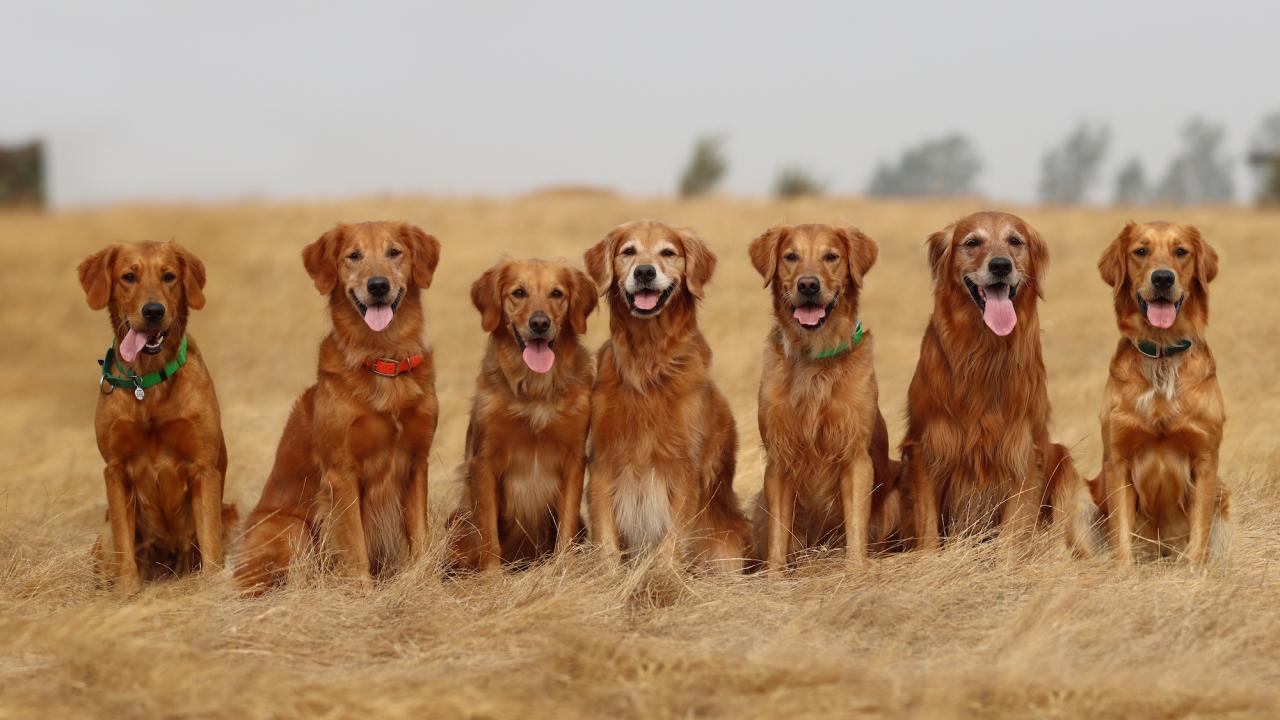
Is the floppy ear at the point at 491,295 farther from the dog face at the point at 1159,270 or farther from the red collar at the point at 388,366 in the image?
the dog face at the point at 1159,270

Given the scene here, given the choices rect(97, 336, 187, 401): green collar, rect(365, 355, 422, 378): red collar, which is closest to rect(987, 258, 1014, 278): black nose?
rect(365, 355, 422, 378): red collar

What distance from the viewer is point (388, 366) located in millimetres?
5441

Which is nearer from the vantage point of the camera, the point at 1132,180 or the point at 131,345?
the point at 131,345

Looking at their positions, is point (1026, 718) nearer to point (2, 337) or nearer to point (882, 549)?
point (882, 549)

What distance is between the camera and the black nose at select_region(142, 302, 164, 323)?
5.36 m

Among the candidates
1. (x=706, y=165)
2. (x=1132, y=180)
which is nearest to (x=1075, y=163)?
(x=1132, y=180)

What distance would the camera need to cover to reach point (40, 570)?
561 centimetres

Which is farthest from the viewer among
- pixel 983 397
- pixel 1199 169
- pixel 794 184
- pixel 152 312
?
pixel 1199 169

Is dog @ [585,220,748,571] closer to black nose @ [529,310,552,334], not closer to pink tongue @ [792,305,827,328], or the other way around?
black nose @ [529,310,552,334]

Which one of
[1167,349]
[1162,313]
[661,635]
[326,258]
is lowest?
[661,635]

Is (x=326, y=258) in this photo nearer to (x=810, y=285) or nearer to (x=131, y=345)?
(x=131, y=345)

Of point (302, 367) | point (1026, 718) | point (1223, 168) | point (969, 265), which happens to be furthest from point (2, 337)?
point (1223, 168)

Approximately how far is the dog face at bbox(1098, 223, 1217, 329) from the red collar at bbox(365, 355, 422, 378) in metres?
3.00

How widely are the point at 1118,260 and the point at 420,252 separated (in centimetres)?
303
